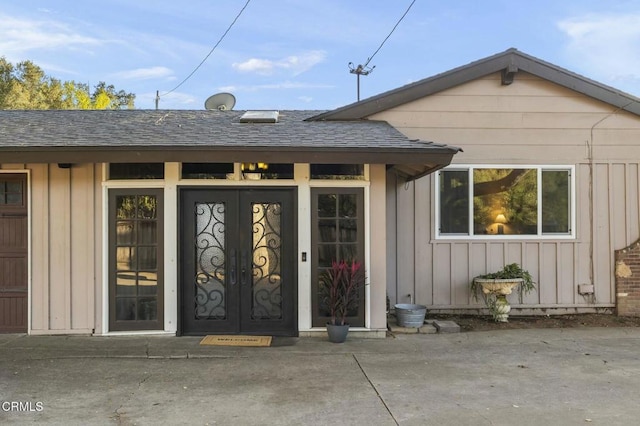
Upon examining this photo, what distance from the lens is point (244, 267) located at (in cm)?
754

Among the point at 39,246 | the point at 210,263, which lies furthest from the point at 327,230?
the point at 39,246

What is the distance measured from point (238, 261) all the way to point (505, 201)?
4.62m

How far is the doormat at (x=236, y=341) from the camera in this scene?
7035 millimetres

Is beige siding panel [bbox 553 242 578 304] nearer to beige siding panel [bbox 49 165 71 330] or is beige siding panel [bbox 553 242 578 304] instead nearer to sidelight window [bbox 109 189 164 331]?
sidelight window [bbox 109 189 164 331]

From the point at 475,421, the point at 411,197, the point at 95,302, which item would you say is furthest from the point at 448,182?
the point at 95,302

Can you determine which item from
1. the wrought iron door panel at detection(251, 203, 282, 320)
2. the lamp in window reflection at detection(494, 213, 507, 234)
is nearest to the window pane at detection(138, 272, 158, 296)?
the wrought iron door panel at detection(251, 203, 282, 320)

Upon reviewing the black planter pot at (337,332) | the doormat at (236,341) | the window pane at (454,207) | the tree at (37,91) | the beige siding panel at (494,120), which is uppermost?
the tree at (37,91)

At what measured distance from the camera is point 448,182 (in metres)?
9.06

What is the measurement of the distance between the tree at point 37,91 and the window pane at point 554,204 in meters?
23.1

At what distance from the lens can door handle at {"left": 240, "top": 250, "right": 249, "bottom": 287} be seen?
7.53m

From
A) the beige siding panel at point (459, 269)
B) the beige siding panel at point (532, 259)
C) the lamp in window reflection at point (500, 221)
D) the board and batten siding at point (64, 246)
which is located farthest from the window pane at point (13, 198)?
the beige siding panel at point (532, 259)

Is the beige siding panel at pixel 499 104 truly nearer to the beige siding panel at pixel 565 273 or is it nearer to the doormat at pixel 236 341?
the beige siding panel at pixel 565 273

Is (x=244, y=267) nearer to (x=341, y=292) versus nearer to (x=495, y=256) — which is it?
(x=341, y=292)

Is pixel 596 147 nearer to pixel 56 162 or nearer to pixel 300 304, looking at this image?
pixel 300 304
